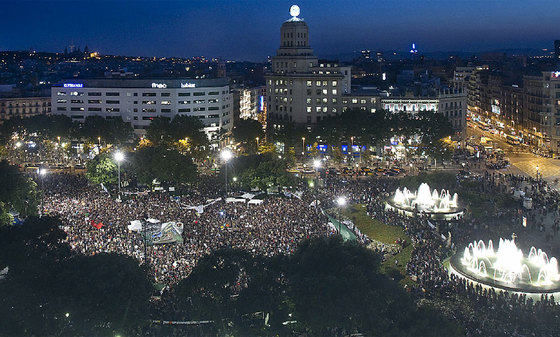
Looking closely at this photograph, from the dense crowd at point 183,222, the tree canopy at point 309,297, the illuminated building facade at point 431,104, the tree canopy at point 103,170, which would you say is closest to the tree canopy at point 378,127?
the illuminated building facade at point 431,104

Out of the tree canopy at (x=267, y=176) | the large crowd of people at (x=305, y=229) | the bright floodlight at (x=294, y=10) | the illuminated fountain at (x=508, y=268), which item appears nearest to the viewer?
the large crowd of people at (x=305, y=229)

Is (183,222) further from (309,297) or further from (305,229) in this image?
(309,297)

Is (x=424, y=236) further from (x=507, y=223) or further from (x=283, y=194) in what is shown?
(x=283, y=194)

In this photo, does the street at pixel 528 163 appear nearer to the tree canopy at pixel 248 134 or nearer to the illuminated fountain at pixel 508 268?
the illuminated fountain at pixel 508 268

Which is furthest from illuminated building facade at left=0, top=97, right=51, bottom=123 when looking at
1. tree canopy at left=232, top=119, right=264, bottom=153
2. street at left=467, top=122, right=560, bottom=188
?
street at left=467, top=122, right=560, bottom=188

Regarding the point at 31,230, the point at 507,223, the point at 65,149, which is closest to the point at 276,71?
the point at 65,149

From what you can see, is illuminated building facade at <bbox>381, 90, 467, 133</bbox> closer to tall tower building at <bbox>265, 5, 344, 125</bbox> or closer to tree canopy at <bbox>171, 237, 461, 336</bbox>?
tall tower building at <bbox>265, 5, 344, 125</bbox>

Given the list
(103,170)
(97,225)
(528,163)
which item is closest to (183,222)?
(97,225)
